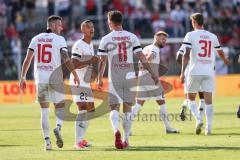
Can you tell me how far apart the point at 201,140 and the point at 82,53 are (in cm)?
326

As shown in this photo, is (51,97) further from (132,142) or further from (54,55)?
(132,142)

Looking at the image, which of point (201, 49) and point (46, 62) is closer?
point (46, 62)

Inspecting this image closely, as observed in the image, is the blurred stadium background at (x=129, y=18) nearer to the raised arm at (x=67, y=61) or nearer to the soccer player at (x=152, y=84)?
the soccer player at (x=152, y=84)

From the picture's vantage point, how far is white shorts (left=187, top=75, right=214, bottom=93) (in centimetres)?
1972

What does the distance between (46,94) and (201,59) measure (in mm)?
4629

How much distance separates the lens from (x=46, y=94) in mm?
16922

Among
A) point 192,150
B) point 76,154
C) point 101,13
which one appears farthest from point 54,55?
point 101,13

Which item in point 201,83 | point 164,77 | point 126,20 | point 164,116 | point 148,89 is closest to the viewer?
point 201,83

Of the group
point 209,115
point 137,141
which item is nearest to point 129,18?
point 209,115

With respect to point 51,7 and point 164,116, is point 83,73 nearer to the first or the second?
point 164,116

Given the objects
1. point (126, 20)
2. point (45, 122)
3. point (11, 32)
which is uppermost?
point (126, 20)

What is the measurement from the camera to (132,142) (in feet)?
59.6

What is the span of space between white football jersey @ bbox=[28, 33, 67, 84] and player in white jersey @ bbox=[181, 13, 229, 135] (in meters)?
3.89

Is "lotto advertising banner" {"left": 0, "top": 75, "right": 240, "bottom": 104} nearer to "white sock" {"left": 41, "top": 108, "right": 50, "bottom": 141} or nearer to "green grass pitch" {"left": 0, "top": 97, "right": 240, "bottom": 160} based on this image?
"green grass pitch" {"left": 0, "top": 97, "right": 240, "bottom": 160}
